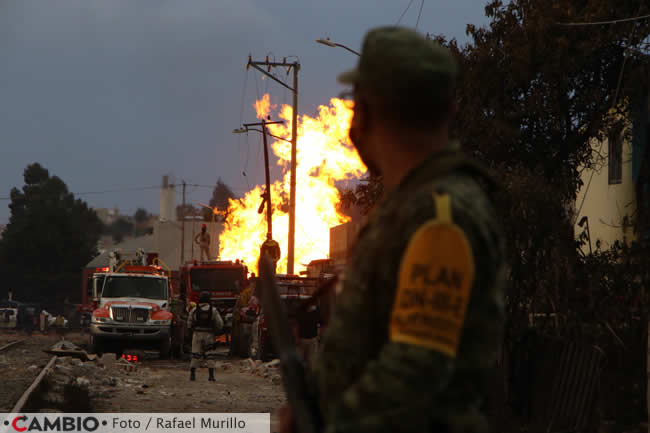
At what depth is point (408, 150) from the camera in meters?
2.08

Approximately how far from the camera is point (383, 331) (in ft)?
6.29

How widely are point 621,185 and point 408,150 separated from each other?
2055cm

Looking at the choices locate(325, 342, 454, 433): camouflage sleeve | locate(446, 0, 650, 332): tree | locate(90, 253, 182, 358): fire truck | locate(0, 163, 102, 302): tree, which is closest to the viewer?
locate(325, 342, 454, 433): camouflage sleeve

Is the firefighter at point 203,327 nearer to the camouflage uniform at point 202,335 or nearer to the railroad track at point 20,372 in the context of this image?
the camouflage uniform at point 202,335

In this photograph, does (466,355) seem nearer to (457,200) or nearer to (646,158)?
(457,200)

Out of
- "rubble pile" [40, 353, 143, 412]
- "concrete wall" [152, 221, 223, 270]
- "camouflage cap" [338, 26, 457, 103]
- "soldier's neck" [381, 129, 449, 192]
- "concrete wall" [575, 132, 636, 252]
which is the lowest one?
"rubble pile" [40, 353, 143, 412]

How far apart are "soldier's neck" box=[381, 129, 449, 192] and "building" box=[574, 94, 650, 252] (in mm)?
12586

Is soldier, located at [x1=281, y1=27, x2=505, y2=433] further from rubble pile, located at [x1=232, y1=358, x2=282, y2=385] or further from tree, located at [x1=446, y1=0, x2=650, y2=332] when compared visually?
rubble pile, located at [x1=232, y1=358, x2=282, y2=385]

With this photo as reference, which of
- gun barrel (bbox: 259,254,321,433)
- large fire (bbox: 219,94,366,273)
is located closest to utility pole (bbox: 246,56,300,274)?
large fire (bbox: 219,94,366,273)

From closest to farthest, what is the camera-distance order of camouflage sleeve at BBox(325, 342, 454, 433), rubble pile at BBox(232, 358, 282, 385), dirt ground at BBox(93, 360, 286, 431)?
camouflage sleeve at BBox(325, 342, 454, 433) < dirt ground at BBox(93, 360, 286, 431) < rubble pile at BBox(232, 358, 282, 385)

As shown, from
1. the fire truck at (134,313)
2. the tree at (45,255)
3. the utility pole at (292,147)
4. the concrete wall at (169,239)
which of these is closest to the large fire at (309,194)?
the utility pole at (292,147)

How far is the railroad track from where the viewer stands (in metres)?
13.8

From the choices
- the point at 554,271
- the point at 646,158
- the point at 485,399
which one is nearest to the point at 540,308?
the point at 554,271

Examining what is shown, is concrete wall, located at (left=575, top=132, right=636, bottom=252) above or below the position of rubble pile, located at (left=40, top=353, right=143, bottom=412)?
above
